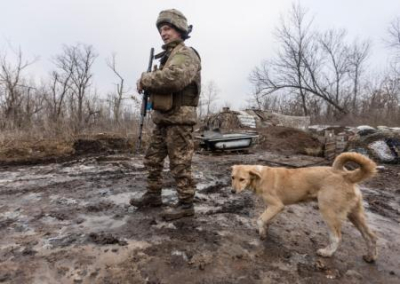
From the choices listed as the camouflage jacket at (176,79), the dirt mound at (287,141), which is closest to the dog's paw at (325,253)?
the camouflage jacket at (176,79)

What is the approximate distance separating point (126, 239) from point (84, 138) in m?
8.61

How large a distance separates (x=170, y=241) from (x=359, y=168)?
2.08 meters

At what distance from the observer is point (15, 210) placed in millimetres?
4383

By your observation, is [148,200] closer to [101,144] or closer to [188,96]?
[188,96]

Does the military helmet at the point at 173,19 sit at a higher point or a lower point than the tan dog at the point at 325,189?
higher

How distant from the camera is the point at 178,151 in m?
3.89

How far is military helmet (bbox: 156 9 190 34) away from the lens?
378 centimetres

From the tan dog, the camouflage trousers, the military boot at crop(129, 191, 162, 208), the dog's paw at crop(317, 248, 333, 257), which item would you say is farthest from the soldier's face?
the dog's paw at crop(317, 248, 333, 257)

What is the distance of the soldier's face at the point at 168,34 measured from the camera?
12.6ft

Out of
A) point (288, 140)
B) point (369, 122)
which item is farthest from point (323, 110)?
point (288, 140)

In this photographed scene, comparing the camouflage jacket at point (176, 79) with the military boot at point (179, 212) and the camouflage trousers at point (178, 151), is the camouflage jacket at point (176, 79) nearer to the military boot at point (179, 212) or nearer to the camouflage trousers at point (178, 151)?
the camouflage trousers at point (178, 151)

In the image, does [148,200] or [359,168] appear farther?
[148,200]

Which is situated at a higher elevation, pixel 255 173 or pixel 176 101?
pixel 176 101

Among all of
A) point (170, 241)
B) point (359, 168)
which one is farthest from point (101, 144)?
point (359, 168)
